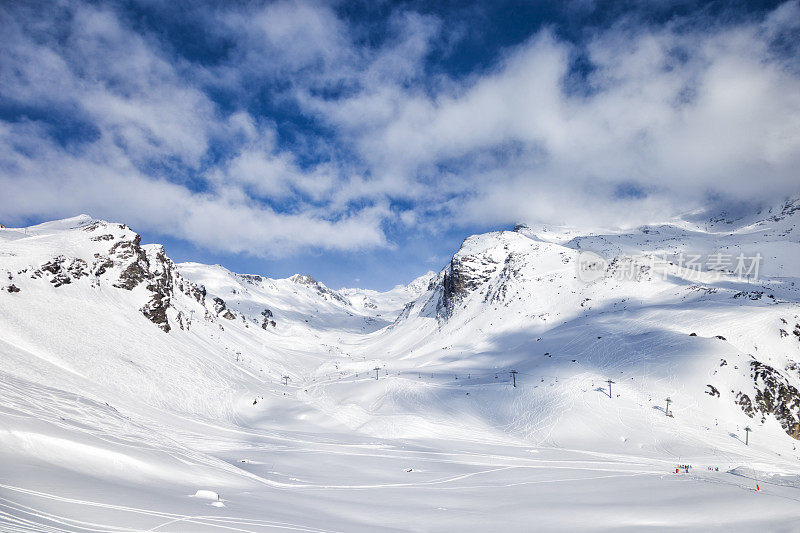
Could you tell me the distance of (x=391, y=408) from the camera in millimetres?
45750

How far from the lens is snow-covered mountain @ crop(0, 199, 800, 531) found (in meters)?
11.7

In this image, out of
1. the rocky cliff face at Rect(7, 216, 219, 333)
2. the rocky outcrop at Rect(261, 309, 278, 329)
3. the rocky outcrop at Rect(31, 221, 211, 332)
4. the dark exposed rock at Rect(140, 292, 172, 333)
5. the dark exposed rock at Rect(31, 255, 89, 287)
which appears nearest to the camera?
the dark exposed rock at Rect(31, 255, 89, 287)

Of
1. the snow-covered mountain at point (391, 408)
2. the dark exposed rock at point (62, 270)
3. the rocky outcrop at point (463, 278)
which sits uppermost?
the rocky outcrop at point (463, 278)

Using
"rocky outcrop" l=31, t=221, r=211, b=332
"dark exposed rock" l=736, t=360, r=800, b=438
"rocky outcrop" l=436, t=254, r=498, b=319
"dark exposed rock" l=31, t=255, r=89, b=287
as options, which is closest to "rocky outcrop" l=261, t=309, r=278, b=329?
"rocky outcrop" l=436, t=254, r=498, b=319

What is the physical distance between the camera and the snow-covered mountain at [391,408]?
11727mm

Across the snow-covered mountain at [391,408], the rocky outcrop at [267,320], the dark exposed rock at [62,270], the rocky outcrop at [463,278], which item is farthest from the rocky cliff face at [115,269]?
A: the rocky outcrop at [267,320]

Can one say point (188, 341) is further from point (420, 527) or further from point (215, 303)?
point (420, 527)

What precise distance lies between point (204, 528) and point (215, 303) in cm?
12490

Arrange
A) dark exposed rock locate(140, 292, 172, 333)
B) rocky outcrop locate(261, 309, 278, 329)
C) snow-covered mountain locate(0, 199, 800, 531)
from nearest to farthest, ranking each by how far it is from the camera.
Answer: snow-covered mountain locate(0, 199, 800, 531) < dark exposed rock locate(140, 292, 172, 333) < rocky outcrop locate(261, 309, 278, 329)

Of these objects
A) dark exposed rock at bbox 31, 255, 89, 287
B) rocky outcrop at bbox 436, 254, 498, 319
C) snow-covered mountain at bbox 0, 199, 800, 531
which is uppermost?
rocky outcrop at bbox 436, 254, 498, 319

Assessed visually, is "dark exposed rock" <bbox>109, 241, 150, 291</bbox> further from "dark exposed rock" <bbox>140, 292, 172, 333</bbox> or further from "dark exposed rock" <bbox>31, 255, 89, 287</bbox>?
"dark exposed rock" <bbox>31, 255, 89, 287</bbox>

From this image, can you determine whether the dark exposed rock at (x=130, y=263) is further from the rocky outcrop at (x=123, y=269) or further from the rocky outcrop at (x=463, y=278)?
the rocky outcrop at (x=463, y=278)

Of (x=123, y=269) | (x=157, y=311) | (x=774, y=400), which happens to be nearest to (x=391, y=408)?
(x=774, y=400)

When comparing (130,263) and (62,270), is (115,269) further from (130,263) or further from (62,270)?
(62,270)
